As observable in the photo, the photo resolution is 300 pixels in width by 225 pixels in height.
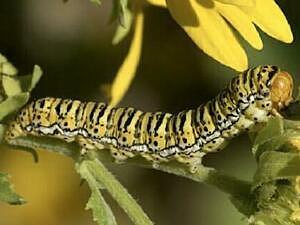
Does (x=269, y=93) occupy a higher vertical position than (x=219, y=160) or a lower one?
higher

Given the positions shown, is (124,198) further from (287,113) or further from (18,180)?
(18,180)

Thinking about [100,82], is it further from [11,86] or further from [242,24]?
[242,24]

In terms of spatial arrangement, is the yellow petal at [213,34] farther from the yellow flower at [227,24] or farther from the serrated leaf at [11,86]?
the serrated leaf at [11,86]

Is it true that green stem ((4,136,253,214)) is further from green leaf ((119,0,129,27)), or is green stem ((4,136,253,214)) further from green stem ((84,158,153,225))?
green leaf ((119,0,129,27))

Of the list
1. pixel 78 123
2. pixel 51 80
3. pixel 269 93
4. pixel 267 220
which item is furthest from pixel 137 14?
pixel 51 80

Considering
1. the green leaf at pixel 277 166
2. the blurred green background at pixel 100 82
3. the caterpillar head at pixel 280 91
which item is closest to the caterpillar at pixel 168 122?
the caterpillar head at pixel 280 91

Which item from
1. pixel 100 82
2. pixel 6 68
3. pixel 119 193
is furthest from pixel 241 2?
pixel 100 82
